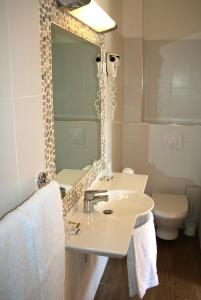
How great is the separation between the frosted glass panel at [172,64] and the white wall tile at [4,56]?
2319 mm

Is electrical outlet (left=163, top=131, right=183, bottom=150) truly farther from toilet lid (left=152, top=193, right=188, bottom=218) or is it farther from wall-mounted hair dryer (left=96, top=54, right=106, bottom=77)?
wall-mounted hair dryer (left=96, top=54, right=106, bottom=77)

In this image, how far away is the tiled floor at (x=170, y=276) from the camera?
226 cm

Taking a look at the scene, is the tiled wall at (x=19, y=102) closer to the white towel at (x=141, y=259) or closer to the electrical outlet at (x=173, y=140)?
the white towel at (x=141, y=259)

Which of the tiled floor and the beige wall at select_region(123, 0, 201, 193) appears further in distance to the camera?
the beige wall at select_region(123, 0, 201, 193)

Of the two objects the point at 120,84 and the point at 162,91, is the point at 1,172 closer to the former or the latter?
the point at 120,84

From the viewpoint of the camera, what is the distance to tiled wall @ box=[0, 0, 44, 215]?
39.5 inches

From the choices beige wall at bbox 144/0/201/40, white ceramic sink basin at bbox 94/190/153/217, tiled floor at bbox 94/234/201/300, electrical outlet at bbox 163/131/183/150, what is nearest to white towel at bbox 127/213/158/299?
white ceramic sink basin at bbox 94/190/153/217

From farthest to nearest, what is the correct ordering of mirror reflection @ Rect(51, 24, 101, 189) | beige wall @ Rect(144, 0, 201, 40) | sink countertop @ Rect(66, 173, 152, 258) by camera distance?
beige wall @ Rect(144, 0, 201, 40), mirror reflection @ Rect(51, 24, 101, 189), sink countertop @ Rect(66, 173, 152, 258)

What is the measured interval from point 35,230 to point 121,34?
242 centimetres

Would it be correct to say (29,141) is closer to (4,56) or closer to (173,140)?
(4,56)

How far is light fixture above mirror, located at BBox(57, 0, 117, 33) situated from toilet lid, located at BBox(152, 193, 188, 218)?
1699 mm

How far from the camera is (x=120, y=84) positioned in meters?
2.94

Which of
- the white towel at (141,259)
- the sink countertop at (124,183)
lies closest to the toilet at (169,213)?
the sink countertop at (124,183)

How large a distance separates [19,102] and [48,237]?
0.51 metres
